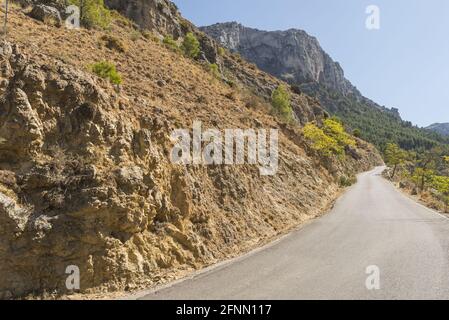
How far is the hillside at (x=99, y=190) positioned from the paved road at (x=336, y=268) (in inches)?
49.5

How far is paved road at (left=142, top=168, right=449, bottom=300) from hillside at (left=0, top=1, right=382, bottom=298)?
126 cm

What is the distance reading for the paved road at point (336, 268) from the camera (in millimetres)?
8828

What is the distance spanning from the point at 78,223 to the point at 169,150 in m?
4.87

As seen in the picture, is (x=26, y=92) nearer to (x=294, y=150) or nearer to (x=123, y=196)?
(x=123, y=196)

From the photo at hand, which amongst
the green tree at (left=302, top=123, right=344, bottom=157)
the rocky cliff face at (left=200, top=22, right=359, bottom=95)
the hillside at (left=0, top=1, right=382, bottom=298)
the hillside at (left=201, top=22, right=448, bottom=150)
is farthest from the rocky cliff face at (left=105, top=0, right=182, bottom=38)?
the rocky cliff face at (left=200, top=22, right=359, bottom=95)

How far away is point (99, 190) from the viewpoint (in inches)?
399

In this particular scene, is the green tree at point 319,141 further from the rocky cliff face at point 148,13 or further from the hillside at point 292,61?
the hillside at point 292,61

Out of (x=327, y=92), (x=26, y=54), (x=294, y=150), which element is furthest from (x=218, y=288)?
(x=327, y=92)

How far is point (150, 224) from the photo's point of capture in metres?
11.4

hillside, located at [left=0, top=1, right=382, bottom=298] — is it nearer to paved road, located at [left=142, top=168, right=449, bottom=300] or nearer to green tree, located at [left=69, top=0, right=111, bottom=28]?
paved road, located at [left=142, top=168, right=449, bottom=300]

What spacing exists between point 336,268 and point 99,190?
6.81m

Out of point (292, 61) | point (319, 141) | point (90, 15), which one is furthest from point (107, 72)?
point (292, 61)

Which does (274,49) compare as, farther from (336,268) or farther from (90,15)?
(336,268)

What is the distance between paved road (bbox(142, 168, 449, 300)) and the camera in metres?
8.83
